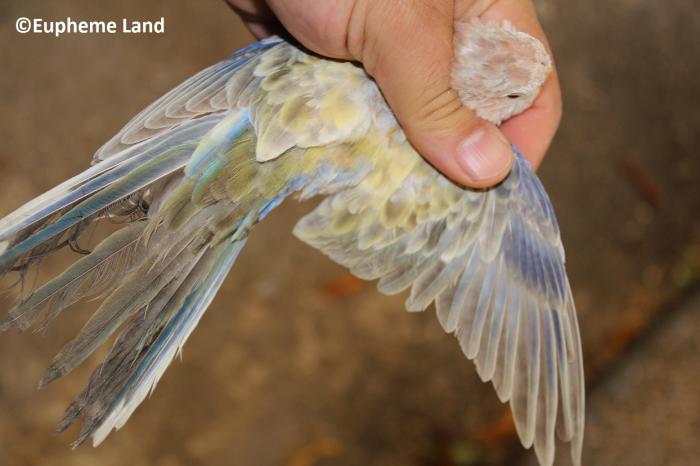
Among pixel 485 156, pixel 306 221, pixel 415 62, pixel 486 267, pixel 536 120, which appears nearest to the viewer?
pixel 415 62

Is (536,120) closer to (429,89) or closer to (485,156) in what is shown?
(485,156)

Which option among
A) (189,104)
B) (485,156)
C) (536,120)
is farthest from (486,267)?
(189,104)

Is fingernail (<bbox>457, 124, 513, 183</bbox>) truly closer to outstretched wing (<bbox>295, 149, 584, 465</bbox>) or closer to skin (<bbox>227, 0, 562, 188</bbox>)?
skin (<bbox>227, 0, 562, 188</bbox>)

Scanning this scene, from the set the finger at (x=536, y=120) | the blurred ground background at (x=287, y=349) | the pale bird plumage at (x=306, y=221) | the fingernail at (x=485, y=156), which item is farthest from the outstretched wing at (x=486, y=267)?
the blurred ground background at (x=287, y=349)

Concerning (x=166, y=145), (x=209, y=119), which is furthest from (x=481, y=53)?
(x=166, y=145)

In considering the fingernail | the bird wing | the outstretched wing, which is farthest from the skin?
the bird wing

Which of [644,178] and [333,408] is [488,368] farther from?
[644,178]
